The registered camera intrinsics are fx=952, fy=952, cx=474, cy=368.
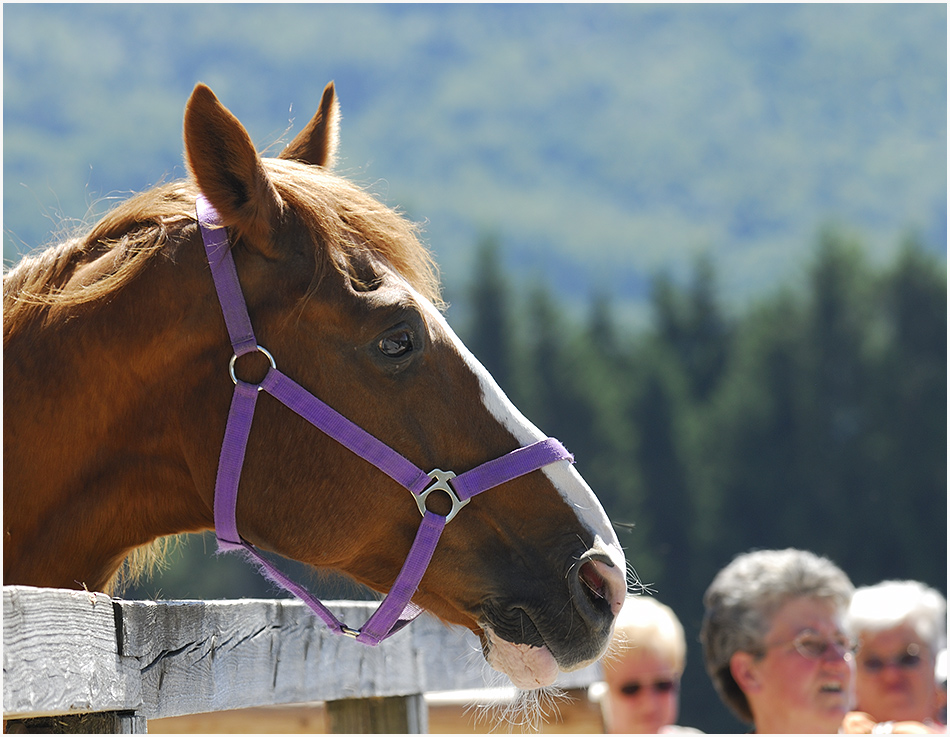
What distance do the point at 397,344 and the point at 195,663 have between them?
2.42ft

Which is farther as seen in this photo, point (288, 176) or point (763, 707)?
point (763, 707)

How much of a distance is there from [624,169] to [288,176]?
204244 millimetres

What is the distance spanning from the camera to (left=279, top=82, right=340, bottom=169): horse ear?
8.16 feet

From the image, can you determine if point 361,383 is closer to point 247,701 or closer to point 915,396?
point 247,701

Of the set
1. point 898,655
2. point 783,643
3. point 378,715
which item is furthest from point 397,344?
point 898,655

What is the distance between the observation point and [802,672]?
313 cm

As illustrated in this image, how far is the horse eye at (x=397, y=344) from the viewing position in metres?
1.97

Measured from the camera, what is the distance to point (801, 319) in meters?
33.6

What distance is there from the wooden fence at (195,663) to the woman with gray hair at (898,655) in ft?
6.02

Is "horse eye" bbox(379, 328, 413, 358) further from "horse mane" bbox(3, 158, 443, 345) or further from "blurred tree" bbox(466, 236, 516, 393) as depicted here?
"blurred tree" bbox(466, 236, 516, 393)

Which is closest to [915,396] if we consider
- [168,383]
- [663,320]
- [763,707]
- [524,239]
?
[663,320]

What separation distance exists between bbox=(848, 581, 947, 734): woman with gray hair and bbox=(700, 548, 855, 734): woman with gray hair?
44 centimetres

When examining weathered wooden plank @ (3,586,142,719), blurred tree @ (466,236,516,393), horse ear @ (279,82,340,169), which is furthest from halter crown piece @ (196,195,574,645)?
→ blurred tree @ (466,236,516,393)

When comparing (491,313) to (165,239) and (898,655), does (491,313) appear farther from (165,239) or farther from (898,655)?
(165,239)
